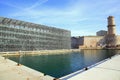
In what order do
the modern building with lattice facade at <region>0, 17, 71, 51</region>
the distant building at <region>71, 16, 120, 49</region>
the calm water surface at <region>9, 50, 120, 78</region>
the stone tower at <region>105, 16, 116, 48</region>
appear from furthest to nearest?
1. the distant building at <region>71, 16, 120, 49</region>
2. the stone tower at <region>105, 16, 116, 48</region>
3. the modern building with lattice facade at <region>0, 17, 71, 51</region>
4. the calm water surface at <region>9, 50, 120, 78</region>

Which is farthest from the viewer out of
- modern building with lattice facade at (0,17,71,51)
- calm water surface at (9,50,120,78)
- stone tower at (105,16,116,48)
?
stone tower at (105,16,116,48)

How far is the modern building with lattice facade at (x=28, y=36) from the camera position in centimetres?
6657

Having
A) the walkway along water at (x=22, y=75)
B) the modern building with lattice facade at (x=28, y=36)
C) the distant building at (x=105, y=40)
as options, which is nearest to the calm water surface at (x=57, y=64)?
the walkway along water at (x=22, y=75)

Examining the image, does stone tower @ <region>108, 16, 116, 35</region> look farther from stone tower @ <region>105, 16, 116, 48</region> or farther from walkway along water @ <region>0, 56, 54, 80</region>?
walkway along water @ <region>0, 56, 54, 80</region>

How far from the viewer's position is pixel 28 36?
3093 inches

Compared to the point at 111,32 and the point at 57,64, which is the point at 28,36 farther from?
the point at 111,32

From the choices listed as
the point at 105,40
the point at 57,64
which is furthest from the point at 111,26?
the point at 57,64

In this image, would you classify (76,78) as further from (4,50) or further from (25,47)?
(25,47)

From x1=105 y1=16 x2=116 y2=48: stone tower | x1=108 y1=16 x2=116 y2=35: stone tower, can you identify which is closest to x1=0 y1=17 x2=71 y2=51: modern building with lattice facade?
x1=108 y1=16 x2=116 y2=35: stone tower

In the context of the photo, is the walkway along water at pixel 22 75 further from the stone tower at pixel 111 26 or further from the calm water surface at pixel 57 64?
the stone tower at pixel 111 26

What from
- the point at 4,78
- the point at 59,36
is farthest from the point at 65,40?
the point at 4,78

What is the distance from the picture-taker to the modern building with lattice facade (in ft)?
218

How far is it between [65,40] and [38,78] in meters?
97.2

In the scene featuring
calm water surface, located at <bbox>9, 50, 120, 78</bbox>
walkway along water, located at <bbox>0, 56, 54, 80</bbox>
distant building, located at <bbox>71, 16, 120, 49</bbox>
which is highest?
distant building, located at <bbox>71, 16, 120, 49</bbox>
